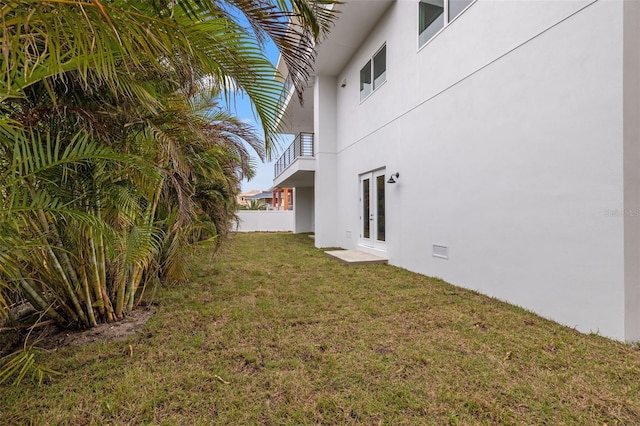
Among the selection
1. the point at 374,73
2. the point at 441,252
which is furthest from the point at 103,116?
the point at 374,73

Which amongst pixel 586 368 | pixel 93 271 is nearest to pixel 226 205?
pixel 93 271

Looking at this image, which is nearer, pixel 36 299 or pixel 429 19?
pixel 36 299

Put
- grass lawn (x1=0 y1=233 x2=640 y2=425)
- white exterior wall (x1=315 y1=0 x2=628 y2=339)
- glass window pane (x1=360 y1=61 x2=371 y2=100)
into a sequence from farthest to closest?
glass window pane (x1=360 y1=61 x2=371 y2=100) → white exterior wall (x1=315 y1=0 x2=628 y2=339) → grass lawn (x1=0 y1=233 x2=640 y2=425)

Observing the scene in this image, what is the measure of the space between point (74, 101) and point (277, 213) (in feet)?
59.9

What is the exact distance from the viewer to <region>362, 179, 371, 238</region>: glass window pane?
30.0 feet

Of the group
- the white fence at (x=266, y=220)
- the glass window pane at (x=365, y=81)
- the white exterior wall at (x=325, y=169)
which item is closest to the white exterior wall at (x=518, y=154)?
the glass window pane at (x=365, y=81)

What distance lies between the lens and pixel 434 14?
20.0 feet

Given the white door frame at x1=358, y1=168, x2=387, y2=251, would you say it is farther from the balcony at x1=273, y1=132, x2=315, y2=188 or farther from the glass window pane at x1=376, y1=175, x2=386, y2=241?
the balcony at x1=273, y1=132, x2=315, y2=188

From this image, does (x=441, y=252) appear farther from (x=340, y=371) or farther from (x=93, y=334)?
(x=93, y=334)

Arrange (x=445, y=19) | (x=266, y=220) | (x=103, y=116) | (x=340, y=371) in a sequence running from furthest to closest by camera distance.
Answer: (x=266, y=220) < (x=445, y=19) < (x=340, y=371) < (x=103, y=116)

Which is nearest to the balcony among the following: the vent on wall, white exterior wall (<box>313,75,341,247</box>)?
white exterior wall (<box>313,75,341,247</box>)

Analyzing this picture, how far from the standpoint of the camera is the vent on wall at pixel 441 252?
5699 mm

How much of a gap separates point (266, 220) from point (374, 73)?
532 inches

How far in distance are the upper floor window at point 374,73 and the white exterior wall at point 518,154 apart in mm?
770
